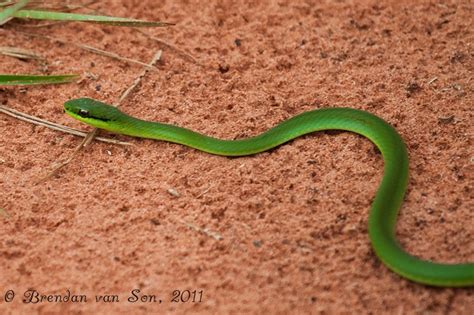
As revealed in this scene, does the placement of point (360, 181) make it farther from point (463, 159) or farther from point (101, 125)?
point (101, 125)

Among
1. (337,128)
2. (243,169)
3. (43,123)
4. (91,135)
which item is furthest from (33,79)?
(337,128)

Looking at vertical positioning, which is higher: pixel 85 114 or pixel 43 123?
pixel 85 114

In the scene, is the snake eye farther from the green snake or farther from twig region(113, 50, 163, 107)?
twig region(113, 50, 163, 107)

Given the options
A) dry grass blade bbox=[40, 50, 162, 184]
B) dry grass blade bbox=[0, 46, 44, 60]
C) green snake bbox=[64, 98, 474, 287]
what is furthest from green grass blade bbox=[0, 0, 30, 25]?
dry grass blade bbox=[40, 50, 162, 184]

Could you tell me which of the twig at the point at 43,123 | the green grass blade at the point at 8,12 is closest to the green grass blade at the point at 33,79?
the twig at the point at 43,123

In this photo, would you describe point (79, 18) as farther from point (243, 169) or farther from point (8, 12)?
point (243, 169)
